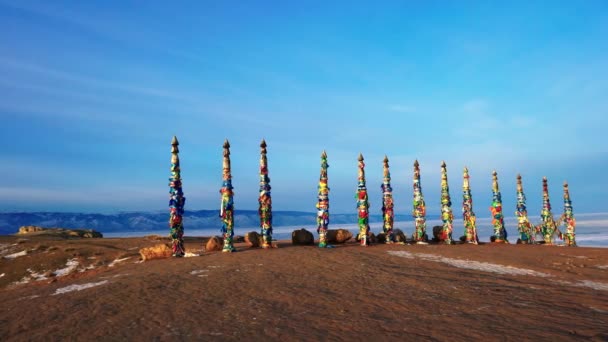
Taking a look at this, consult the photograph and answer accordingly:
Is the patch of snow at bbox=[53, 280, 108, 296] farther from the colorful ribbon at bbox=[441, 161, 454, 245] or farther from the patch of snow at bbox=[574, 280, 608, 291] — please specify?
the colorful ribbon at bbox=[441, 161, 454, 245]

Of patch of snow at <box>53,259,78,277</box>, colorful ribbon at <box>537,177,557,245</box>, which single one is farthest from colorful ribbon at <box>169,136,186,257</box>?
colorful ribbon at <box>537,177,557,245</box>

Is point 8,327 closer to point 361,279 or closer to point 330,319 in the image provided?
point 330,319

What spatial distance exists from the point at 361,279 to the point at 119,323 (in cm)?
849

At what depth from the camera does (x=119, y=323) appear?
966 cm

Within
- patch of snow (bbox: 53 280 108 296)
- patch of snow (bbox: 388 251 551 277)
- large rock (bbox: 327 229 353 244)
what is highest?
large rock (bbox: 327 229 353 244)

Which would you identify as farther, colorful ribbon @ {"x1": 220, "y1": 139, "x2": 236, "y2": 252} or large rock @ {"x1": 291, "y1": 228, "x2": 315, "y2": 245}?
large rock @ {"x1": 291, "y1": 228, "x2": 315, "y2": 245}

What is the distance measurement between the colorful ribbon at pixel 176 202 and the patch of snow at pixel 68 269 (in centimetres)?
570

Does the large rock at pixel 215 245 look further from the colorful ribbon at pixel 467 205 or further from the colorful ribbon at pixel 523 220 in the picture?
the colorful ribbon at pixel 523 220

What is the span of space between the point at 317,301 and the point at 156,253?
529 inches

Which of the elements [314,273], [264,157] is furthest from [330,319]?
[264,157]

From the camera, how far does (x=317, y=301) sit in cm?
1142

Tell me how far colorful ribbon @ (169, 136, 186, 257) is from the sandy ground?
11.1 feet

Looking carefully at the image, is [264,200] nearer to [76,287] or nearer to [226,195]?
[226,195]

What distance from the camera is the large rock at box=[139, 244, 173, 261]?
21.3 meters
